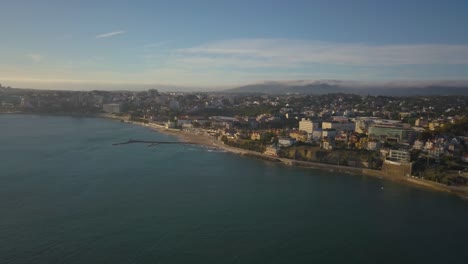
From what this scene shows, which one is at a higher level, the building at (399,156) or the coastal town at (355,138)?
the building at (399,156)

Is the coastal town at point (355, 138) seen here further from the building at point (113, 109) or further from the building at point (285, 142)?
the building at point (113, 109)

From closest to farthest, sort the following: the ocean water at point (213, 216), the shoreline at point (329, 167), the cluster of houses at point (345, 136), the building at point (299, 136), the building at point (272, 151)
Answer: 1. the ocean water at point (213, 216)
2. the shoreline at point (329, 167)
3. the cluster of houses at point (345, 136)
4. the building at point (272, 151)
5. the building at point (299, 136)

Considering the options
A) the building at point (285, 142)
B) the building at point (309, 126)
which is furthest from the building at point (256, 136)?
the building at point (309, 126)

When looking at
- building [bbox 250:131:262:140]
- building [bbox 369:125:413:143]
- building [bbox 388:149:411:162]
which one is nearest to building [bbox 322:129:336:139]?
building [bbox 369:125:413:143]

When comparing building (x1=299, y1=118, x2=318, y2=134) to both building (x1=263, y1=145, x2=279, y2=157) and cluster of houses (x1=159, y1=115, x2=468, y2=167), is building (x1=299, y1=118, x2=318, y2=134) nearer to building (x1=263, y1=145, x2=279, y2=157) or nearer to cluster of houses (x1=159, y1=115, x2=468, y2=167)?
cluster of houses (x1=159, y1=115, x2=468, y2=167)

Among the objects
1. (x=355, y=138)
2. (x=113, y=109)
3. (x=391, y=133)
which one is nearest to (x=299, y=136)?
(x=355, y=138)

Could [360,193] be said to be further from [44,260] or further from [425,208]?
[44,260]

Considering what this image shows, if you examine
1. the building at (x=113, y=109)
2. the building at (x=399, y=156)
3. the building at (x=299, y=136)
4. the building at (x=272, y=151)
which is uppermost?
the building at (x=399, y=156)
